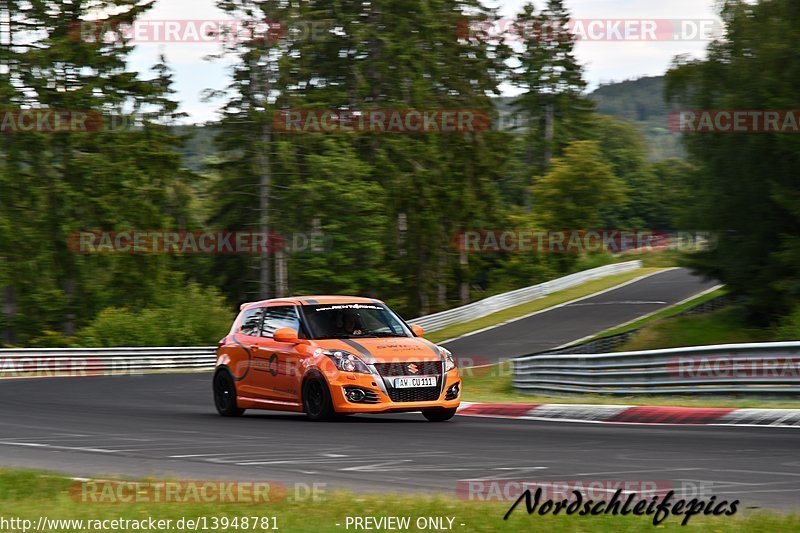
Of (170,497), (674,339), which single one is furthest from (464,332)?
(170,497)

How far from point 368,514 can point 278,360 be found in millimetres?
9067

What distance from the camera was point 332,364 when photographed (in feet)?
48.9

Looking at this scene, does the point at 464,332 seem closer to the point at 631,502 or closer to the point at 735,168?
the point at 735,168

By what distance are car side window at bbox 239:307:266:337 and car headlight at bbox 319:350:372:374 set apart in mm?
2269

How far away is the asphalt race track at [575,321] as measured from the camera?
1681 inches

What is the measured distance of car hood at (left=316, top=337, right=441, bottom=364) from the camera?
14.9m

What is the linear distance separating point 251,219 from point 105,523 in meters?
51.4

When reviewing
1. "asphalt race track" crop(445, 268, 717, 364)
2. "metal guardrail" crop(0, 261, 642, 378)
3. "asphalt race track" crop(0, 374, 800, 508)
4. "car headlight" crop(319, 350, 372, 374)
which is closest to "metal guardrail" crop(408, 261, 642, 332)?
"asphalt race track" crop(445, 268, 717, 364)

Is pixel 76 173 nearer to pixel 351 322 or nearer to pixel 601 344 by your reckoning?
pixel 601 344

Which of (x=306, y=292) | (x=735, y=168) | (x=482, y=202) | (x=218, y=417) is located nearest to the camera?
(x=218, y=417)

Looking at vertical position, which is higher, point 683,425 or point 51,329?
point 683,425

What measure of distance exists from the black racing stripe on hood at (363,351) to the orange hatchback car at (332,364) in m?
0.01

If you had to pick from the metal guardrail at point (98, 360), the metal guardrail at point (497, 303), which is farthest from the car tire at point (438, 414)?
the metal guardrail at point (497, 303)

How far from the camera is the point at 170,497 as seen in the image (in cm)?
799
